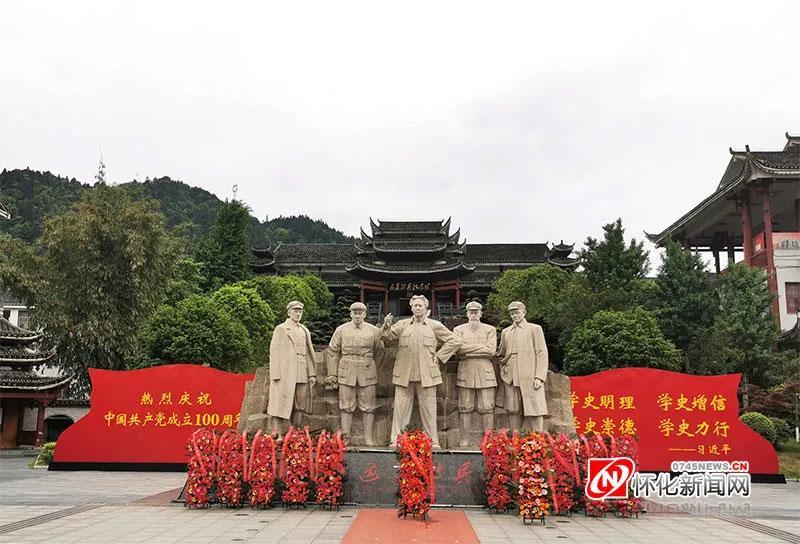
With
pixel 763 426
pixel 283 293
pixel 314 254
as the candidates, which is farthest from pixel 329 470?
pixel 314 254

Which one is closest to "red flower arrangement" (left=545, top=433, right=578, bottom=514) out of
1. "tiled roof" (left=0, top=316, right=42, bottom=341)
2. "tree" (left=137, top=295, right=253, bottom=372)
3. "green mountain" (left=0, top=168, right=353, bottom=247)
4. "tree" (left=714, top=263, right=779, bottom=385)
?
"tree" (left=714, top=263, right=779, bottom=385)

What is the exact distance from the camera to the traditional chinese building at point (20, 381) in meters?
18.9

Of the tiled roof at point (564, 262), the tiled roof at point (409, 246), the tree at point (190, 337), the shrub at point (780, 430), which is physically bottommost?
the shrub at point (780, 430)

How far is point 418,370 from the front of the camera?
8453 millimetres

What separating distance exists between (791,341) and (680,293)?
15.5ft

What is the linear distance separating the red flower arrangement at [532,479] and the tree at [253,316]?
15.0 m

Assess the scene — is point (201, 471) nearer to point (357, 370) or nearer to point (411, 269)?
point (357, 370)

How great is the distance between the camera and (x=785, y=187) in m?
24.5

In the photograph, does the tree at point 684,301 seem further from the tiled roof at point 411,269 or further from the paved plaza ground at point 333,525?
the tiled roof at point 411,269

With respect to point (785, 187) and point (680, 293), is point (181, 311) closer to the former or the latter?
point (680, 293)

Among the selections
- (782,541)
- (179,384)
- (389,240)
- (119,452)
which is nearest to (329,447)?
(782,541)

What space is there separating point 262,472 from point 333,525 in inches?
54.5

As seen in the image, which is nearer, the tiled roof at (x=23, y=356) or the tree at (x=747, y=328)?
the tree at (x=747, y=328)

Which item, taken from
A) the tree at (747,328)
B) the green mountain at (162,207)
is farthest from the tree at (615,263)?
the green mountain at (162,207)
